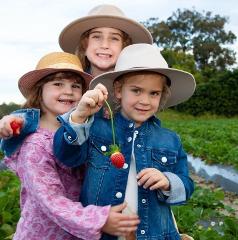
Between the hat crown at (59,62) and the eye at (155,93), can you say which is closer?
the eye at (155,93)

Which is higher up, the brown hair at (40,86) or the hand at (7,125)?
the brown hair at (40,86)

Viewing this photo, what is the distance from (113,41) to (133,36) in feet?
0.60

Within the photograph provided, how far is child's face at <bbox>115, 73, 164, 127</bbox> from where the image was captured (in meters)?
2.70

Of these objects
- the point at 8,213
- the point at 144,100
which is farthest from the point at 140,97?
the point at 8,213

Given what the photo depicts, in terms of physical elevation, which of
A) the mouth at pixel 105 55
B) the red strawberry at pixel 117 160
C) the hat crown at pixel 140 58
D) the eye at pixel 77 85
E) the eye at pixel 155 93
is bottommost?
the red strawberry at pixel 117 160

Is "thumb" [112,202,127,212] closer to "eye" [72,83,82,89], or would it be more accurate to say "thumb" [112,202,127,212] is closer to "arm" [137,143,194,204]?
"arm" [137,143,194,204]

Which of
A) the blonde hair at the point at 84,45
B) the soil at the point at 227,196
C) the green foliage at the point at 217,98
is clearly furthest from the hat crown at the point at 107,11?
the green foliage at the point at 217,98

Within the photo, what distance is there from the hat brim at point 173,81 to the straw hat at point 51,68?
0.47ft

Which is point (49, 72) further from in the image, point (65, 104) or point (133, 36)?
point (133, 36)

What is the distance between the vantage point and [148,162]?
2699 millimetres

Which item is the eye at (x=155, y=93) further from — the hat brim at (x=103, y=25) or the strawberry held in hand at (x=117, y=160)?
the hat brim at (x=103, y=25)

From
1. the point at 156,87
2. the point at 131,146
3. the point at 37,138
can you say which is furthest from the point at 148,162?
the point at 37,138

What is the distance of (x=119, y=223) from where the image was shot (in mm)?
2467

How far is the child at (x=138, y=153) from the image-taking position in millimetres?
2617
